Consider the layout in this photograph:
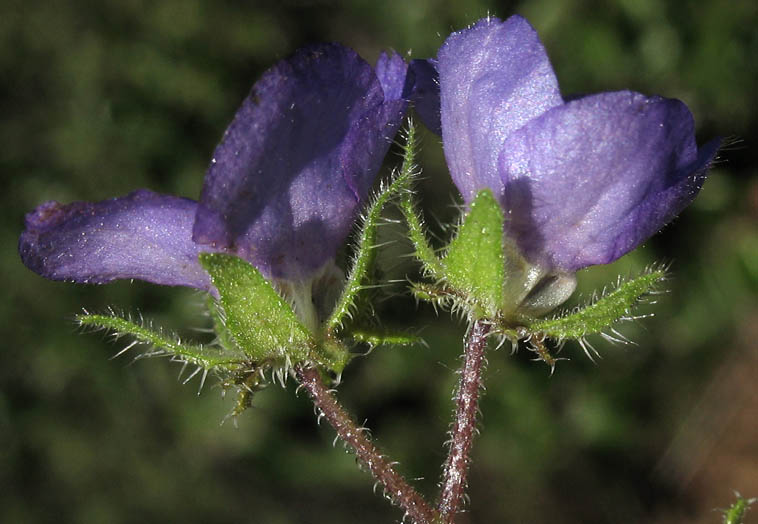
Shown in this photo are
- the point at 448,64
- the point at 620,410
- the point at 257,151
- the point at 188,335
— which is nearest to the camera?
the point at 257,151

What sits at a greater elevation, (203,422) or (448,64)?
(448,64)

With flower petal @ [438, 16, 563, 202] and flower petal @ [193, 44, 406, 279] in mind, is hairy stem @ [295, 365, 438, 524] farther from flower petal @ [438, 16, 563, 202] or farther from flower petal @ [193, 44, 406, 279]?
flower petal @ [438, 16, 563, 202]

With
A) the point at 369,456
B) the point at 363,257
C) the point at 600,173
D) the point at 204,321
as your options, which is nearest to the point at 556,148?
the point at 600,173

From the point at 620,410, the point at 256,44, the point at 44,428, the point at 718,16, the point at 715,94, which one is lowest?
the point at 44,428

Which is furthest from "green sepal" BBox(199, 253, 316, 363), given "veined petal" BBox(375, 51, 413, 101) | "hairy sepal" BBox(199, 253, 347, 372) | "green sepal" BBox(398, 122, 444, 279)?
"veined petal" BBox(375, 51, 413, 101)

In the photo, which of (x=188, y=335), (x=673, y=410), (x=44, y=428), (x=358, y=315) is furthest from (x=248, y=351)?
(x=673, y=410)

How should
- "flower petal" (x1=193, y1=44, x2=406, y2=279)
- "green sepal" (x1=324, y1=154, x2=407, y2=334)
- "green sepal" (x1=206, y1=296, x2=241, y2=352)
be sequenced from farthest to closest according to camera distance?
"green sepal" (x1=206, y1=296, x2=241, y2=352)
"green sepal" (x1=324, y1=154, x2=407, y2=334)
"flower petal" (x1=193, y1=44, x2=406, y2=279)

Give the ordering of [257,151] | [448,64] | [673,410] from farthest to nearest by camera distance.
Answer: [673,410], [448,64], [257,151]

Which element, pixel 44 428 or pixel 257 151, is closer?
pixel 257 151

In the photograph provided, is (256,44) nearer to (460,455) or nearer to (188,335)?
(188,335)
